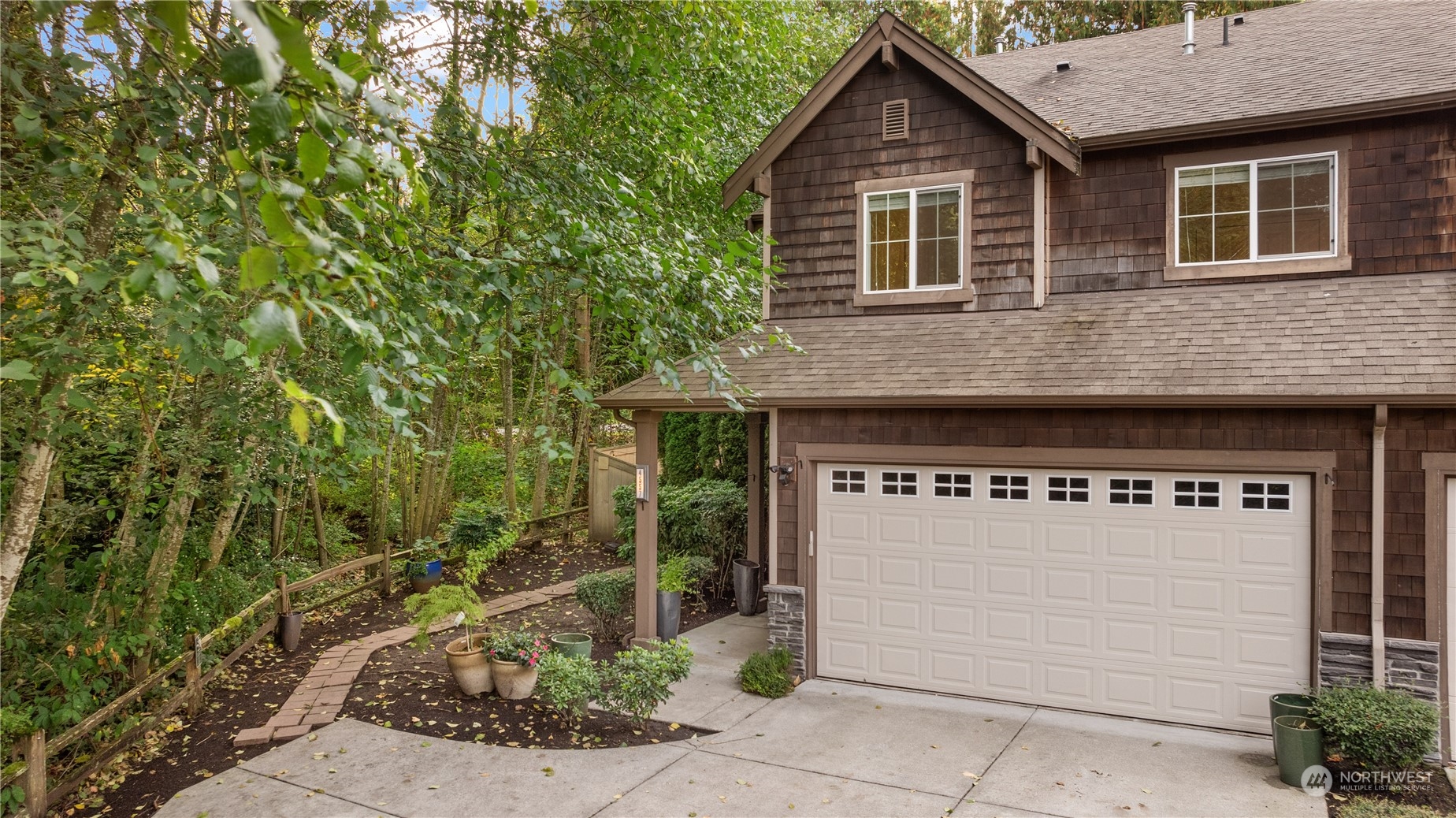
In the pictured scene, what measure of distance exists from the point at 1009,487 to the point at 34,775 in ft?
25.1

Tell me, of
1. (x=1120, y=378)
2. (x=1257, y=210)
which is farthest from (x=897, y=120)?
(x=1120, y=378)

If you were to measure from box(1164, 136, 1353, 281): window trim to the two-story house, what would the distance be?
0.09 feet

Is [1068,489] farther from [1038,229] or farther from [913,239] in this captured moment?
[913,239]

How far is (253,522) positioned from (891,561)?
834 cm

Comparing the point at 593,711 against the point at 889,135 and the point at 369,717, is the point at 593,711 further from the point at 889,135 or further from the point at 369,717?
the point at 889,135

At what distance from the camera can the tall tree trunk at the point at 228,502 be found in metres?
8.23

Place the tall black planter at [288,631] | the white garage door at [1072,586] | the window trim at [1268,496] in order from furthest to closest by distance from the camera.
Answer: the tall black planter at [288,631] < the white garage door at [1072,586] < the window trim at [1268,496]

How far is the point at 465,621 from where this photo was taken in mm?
8281

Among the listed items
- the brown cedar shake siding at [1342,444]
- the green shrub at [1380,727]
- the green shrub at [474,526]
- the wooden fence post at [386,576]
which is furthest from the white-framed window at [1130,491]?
the wooden fence post at [386,576]

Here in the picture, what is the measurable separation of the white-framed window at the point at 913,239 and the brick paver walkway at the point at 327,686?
257 inches

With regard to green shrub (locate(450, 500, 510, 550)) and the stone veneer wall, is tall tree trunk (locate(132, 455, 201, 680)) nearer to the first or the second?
green shrub (locate(450, 500, 510, 550))

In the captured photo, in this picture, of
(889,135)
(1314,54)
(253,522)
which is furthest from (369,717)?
(1314,54)

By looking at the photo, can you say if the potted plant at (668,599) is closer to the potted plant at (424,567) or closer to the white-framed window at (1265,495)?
the potted plant at (424,567)

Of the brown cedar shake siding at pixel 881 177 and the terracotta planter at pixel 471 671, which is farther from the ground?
the brown cedar shake siding at pixel 881 177
